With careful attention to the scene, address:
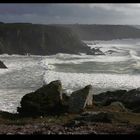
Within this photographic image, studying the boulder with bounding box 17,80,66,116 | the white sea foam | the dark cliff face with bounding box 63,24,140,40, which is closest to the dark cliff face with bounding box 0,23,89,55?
the dark cliff face with bounding box 63,24,140,40

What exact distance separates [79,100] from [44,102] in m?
1.42

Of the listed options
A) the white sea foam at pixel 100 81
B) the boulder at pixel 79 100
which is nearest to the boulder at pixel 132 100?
the boulder at pixel 79 100

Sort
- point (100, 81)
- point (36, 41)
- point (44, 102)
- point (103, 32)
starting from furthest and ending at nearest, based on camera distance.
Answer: point (103, 32)
point (36, 41)
point (100, 81)
point (44, 102)

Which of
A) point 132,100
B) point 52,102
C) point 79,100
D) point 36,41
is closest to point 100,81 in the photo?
point 132,100

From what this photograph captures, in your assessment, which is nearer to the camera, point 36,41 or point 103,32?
point 36,41

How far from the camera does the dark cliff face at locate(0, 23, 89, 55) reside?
71075 millimetres

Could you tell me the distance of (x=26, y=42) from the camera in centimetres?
7456

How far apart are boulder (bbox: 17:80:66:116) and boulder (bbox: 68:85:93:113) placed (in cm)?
52

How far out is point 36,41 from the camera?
249 feet

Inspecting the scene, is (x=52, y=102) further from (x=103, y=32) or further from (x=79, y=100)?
(x=103, y=32)

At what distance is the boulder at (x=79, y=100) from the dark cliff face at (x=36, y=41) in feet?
170

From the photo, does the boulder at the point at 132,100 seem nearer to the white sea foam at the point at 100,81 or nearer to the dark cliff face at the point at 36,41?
the white sea foam at the point at 100,81

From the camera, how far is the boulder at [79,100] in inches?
597
